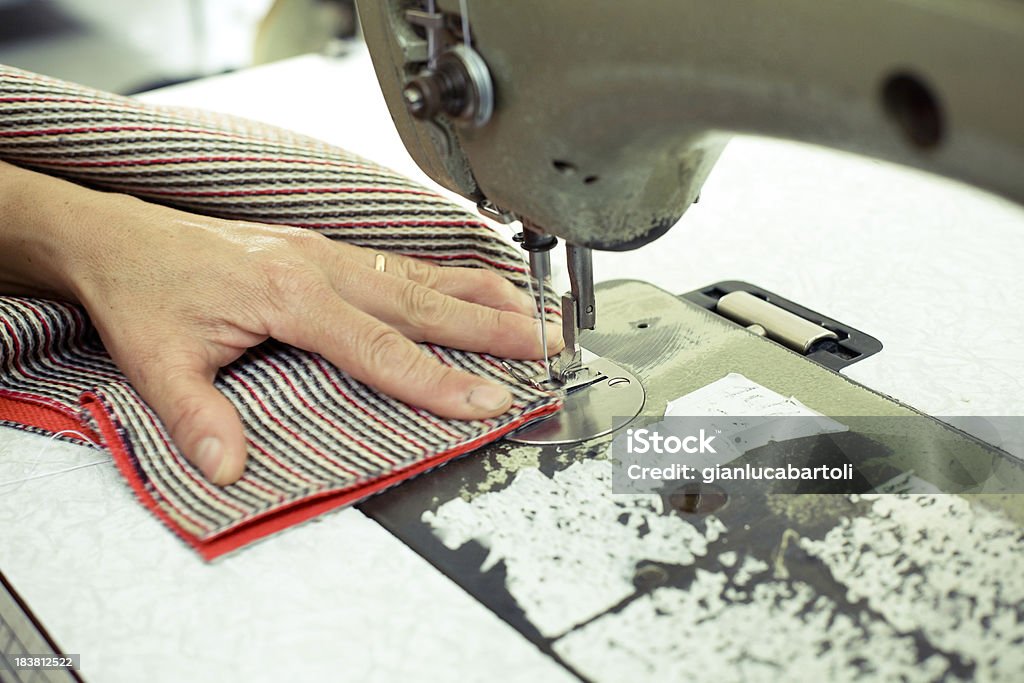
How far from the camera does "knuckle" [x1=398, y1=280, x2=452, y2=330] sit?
0.92 meters

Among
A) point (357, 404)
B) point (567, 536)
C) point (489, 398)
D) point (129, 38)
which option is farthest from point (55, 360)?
point (129, 38)

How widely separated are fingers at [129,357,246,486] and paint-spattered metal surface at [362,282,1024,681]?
4.6 inches

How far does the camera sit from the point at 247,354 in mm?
909

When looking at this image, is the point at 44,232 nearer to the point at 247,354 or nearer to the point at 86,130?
the point at 86,130

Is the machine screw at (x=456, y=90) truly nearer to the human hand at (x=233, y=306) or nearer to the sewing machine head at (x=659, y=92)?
the sewing machine head at (x=659, y=92)

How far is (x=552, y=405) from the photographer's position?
0.86 meters

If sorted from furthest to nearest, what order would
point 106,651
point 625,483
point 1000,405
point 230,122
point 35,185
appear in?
point 230,122 → point 35,185 → point 1000,405 → point 625,483 → point 106,651

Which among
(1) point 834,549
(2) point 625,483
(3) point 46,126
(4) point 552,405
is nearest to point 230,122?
(3) point 46,126

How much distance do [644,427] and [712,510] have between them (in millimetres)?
120

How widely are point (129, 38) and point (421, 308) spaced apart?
8.63 feet

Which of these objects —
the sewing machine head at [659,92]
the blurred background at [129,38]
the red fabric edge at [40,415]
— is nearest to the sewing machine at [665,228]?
the sewing machine head at [659,92]

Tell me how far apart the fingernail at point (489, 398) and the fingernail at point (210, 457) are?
188 mm

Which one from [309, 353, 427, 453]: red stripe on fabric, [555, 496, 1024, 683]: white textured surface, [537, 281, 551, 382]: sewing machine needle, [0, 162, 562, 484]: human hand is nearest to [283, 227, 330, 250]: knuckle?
[0, 162, 562, 484]: human hand

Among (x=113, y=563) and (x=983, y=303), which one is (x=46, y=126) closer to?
(x=113, y=563)
